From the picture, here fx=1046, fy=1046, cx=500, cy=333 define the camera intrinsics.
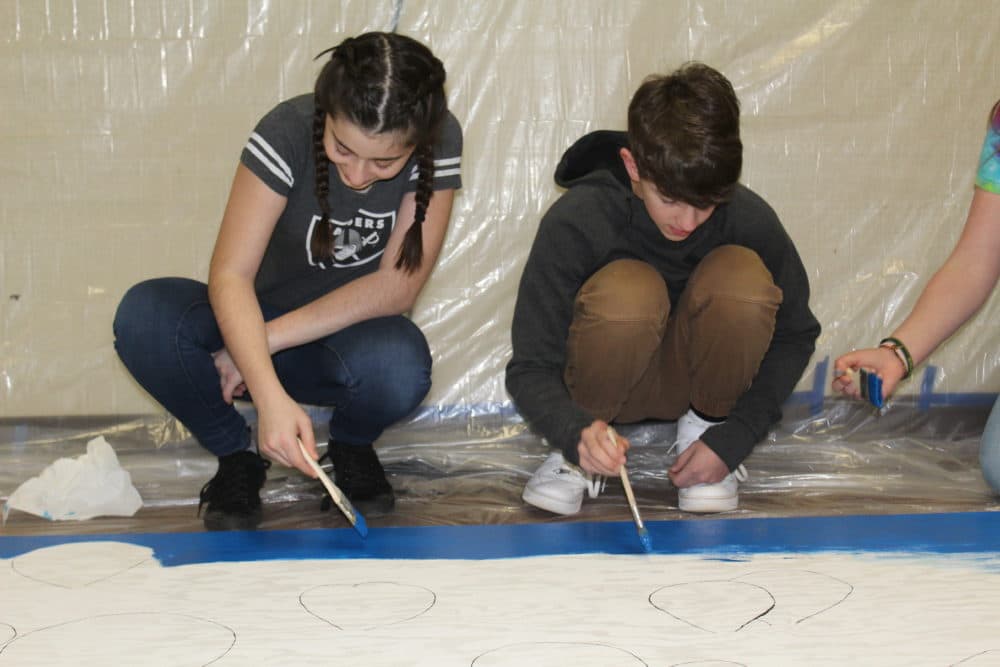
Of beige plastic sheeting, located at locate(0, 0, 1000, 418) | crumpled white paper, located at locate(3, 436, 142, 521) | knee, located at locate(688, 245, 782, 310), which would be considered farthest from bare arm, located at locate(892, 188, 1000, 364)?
crumpled white paper, located at locate(3, 436, 142, 521)

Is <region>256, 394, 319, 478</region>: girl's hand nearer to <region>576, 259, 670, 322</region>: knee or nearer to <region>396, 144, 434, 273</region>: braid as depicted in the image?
<region>396, 144, 434, 273</region>: braid

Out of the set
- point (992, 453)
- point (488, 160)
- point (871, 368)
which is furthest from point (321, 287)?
point (992, 453)

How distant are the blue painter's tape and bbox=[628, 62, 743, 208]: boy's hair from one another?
356 millimetres

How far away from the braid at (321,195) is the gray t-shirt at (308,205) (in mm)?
18

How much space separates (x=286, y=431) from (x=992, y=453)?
858 millimetres

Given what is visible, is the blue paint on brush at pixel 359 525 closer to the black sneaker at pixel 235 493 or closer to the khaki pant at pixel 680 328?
the black sneaker at pixel 235 493

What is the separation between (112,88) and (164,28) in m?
0.12

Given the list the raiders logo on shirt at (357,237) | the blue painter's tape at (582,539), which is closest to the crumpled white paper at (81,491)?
the blue painter's tape at (582,539)

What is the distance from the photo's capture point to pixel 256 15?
1.60 meters

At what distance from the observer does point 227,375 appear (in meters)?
1.30

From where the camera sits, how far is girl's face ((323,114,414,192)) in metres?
1.09

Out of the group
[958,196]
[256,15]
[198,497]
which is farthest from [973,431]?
Result: [256,15]

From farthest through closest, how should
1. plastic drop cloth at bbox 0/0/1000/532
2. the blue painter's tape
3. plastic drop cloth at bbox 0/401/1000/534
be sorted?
plastic drop cloth at bbox 0/0/1000/532, plastic drop cloth at bbox 0/401/1000/534, the blue painter's tape

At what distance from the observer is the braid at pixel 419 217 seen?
122 centimetres
